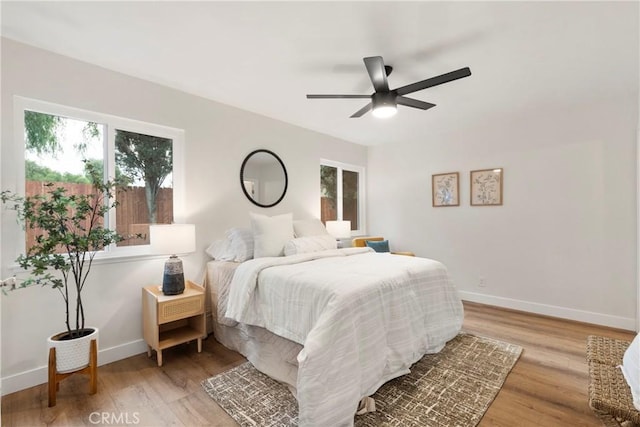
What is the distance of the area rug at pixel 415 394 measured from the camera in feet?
5.63

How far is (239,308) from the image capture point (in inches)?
89.4

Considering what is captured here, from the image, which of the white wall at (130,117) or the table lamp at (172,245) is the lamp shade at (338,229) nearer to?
the white wall at (130,117)

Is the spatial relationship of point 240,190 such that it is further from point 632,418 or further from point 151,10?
point 632,418

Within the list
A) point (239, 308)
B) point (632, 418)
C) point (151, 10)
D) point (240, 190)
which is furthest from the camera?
point (240, 190)

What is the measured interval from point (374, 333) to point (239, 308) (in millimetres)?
1074

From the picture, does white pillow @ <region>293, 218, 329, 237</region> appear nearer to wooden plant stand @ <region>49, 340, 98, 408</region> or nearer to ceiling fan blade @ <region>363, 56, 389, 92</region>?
ceiling fan blade @ <region>363, 56, 389, 92</region>

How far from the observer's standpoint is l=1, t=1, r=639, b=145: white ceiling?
1.78 meters

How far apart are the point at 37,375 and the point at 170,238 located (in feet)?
4.25

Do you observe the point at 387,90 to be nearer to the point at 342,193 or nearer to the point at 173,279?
the point at 173,279

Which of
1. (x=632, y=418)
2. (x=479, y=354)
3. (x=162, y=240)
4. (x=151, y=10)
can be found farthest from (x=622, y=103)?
(x=162, y=240)

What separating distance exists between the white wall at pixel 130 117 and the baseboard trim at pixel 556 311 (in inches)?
114

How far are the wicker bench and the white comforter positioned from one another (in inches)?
38.4

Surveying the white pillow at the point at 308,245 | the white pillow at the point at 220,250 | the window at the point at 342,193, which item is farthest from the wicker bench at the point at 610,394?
the window at the point at 342,193

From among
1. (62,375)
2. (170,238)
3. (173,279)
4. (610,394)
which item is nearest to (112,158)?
(170,238)
